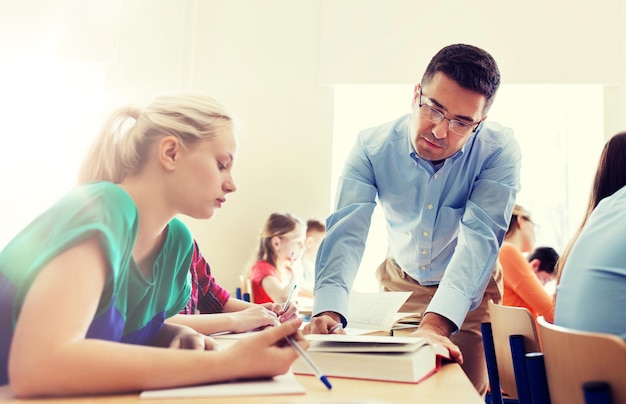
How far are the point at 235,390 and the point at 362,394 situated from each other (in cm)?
17

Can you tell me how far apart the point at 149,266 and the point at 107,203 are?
238 mm

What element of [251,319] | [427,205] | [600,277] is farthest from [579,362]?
[427,205]

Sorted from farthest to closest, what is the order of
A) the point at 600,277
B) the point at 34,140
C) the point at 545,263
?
the point at 34,140
the point at 545,263
the point at 600,277

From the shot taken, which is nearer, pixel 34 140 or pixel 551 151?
pixel 34 140

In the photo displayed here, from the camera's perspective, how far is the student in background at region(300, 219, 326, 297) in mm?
4156

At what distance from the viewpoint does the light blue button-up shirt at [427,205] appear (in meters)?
1.64

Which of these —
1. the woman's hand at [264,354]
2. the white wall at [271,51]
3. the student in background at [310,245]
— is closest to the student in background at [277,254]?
the student in background at [310,245]

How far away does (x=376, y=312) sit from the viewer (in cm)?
160

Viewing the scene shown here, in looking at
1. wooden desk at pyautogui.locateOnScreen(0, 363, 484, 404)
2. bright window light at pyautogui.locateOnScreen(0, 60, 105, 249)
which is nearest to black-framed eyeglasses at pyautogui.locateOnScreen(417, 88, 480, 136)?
wooden desk at pyautogui.locateOnScreen(0, 363, 484, 404)

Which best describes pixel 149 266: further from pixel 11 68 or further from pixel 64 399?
pixel 11 68

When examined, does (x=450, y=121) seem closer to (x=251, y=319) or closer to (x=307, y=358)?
(x=251, y=319)

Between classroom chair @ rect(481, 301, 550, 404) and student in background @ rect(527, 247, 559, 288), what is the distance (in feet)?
6.05

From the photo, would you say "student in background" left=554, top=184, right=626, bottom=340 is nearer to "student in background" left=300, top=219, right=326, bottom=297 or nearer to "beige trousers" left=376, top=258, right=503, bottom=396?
"beige trousers" left=376, top=258, right=503, bottom=396

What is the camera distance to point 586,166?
4.28 m
